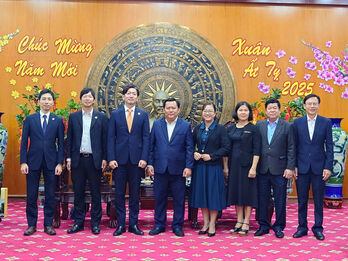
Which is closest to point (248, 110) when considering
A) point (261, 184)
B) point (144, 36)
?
point (261, 184)

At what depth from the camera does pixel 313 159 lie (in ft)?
13.3

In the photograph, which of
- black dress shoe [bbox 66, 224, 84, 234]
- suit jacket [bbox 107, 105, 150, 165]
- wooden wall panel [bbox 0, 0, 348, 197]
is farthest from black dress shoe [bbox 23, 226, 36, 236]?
wooden wall panel [bbox 0, 0, 348, 197]

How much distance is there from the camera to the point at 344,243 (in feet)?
12.7

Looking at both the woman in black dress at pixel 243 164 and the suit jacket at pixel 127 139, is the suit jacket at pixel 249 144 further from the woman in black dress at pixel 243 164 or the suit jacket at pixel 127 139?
the suit jacket at pixel 127 139

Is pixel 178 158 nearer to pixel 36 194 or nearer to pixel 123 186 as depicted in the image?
pixel 123 186

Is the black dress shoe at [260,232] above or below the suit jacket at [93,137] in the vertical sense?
below

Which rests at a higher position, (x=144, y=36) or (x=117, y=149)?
(x=144, y=36)

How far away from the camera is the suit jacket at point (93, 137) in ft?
13.7

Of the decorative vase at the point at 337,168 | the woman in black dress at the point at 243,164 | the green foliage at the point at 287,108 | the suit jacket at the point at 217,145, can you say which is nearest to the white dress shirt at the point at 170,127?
the suit jacket at the point at 217,145

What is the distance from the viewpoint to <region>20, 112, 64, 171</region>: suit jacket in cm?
412

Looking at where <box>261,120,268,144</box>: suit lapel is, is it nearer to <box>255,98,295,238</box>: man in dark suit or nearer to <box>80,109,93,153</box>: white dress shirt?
<box>255,98,295,238</box>: man in dark suit

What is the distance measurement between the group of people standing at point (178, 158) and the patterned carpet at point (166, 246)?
0.44ft

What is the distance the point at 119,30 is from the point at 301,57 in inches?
97.8

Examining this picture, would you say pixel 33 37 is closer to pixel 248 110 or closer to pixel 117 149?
pixel 117 149
